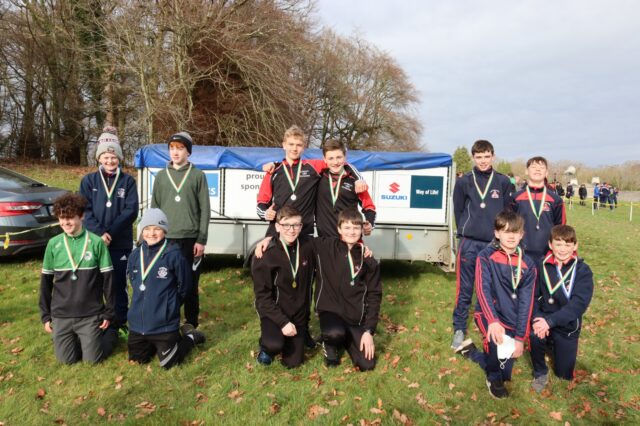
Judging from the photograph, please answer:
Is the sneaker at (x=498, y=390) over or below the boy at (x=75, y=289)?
below

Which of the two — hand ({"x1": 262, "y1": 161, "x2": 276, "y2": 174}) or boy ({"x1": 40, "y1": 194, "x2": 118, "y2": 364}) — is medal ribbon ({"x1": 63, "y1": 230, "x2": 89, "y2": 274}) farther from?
hand ({"x1": 262, "y1": 161, "x2": 276, "y2": 174})

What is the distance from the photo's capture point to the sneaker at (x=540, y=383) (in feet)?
12.5

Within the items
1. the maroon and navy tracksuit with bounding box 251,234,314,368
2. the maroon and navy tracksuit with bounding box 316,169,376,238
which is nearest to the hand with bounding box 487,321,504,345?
the maroon and navy tracksuit with bounding box 316,169,376,238

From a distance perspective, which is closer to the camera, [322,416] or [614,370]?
[322,416]

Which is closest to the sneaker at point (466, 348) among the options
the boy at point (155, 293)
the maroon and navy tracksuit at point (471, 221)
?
the maroon and navy tracksuit at point (471, 221)

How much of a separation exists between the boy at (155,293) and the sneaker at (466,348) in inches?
116

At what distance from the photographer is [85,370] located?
3.96m

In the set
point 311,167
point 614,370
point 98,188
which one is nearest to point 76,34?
point 98,188

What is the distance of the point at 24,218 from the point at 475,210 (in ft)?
23.5

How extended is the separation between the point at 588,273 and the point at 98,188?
4.94 metres

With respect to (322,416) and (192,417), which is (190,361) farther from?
(322,416)

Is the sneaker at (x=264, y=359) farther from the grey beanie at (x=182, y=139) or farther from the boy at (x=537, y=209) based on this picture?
the boy at (x=537, y=209)

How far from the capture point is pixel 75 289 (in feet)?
13.1

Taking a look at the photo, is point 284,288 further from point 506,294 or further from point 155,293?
point 506,294
